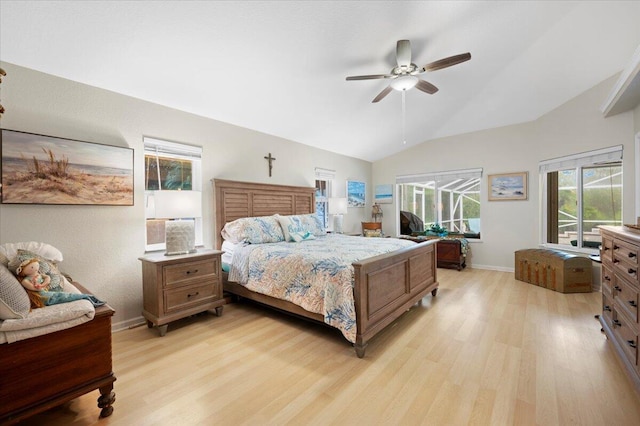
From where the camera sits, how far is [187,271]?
2844 millimetres

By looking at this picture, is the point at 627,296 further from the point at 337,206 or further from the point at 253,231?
the point at 337,206

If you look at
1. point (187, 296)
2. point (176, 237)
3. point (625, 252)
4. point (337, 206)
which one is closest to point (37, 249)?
point (176, 237)

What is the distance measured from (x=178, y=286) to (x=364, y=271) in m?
1.87

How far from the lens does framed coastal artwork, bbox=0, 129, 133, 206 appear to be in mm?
2262

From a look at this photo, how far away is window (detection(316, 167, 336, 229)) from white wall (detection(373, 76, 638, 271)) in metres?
1.88

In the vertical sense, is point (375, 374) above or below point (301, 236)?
below

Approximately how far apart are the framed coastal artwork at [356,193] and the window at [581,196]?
339 cm

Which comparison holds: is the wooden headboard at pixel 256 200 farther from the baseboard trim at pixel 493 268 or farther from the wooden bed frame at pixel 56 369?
the baseboard trim at pixel 493 268

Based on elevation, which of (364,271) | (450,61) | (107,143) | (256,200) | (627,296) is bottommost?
(627,296)

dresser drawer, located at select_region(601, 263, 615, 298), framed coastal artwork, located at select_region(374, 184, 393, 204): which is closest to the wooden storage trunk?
dresser drawer, located at select_region(601, 263, 615, 298)

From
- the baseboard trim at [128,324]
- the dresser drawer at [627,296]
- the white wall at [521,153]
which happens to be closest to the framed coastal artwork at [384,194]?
the white wall at [521,153]

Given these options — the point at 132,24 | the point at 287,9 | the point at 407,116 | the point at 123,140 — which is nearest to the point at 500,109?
the point at 407,116

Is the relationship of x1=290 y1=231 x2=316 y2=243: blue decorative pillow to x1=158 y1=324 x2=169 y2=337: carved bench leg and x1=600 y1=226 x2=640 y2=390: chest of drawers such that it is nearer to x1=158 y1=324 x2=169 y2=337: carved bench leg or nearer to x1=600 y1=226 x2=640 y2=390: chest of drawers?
x1=158 y1=324 x2=169 y2=337: carved bench leg

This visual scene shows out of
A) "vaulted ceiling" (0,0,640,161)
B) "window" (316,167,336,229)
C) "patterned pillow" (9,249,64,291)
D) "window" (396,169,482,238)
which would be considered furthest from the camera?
"window" (396,169,482,238)
